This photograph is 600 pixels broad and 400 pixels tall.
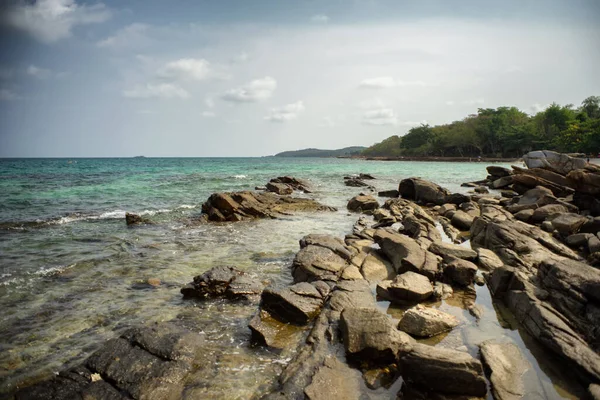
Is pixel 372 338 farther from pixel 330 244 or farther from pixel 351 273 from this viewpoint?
pixel 330 244

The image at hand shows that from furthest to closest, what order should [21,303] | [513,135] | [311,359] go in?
[513,135] < [21,303] < [311,359]

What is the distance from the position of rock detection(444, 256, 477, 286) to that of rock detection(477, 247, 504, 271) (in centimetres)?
90

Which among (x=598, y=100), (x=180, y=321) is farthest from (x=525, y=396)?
(x=598, y=100)

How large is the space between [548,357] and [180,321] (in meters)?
6.32

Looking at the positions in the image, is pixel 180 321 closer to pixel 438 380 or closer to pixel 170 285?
pixel 170 285

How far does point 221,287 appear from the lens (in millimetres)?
7527

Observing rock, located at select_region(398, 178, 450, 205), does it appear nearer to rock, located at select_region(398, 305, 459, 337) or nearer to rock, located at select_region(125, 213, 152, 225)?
rock, located at select_region(398, 305, 459, 337)

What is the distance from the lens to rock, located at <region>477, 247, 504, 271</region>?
8.64 metres

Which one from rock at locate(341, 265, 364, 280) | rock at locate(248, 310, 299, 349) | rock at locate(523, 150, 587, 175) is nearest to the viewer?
rock at locate(248, 310, 299, 349)

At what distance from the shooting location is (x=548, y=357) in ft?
16.4

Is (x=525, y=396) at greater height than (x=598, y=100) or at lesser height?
lesser

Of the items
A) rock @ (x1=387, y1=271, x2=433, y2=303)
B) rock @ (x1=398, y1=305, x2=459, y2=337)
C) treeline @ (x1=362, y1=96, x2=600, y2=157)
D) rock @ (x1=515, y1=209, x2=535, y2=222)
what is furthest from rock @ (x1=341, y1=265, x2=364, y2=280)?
treeline @ (x1=362, y1=96, x2=600, y2=157)

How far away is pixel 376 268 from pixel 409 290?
213 cm

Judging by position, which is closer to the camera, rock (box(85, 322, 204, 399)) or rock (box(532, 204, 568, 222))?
rock (box(85, 322, 204, 399))
